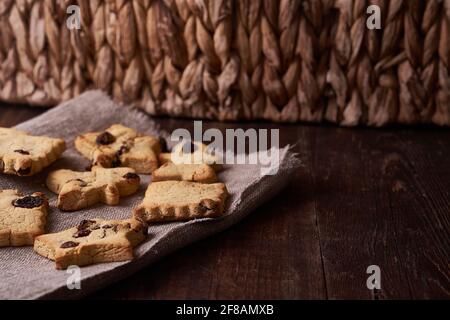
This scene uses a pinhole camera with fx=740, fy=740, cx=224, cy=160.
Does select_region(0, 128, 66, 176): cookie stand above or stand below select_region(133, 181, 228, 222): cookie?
above

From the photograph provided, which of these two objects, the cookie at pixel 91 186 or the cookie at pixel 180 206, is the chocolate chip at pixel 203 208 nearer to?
the cookie at pixel 180 206

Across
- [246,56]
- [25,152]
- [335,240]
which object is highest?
[246,56]

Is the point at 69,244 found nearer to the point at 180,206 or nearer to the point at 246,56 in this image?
the point at 180,206

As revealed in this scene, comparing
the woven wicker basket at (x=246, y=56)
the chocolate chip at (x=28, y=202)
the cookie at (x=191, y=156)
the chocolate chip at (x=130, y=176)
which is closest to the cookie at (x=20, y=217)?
the chocolate chip at (x=28, y=202)

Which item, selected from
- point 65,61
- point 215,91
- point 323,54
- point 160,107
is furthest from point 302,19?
point 65,61

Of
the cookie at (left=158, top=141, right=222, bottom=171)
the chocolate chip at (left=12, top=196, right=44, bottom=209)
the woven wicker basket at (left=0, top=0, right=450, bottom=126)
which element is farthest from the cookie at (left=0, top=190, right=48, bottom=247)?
the woven wicker basket at (left=0, top=0, right=450, bottom=126)

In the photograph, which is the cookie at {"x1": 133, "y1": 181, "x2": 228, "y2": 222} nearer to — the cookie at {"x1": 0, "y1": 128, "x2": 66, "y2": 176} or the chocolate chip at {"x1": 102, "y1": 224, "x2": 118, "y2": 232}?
the chocolate chip at {"x1": 102, "y1": 224, "x2": 118, "y2": 232}

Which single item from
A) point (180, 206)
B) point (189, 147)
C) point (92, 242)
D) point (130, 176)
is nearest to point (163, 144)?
point (189, 147)
